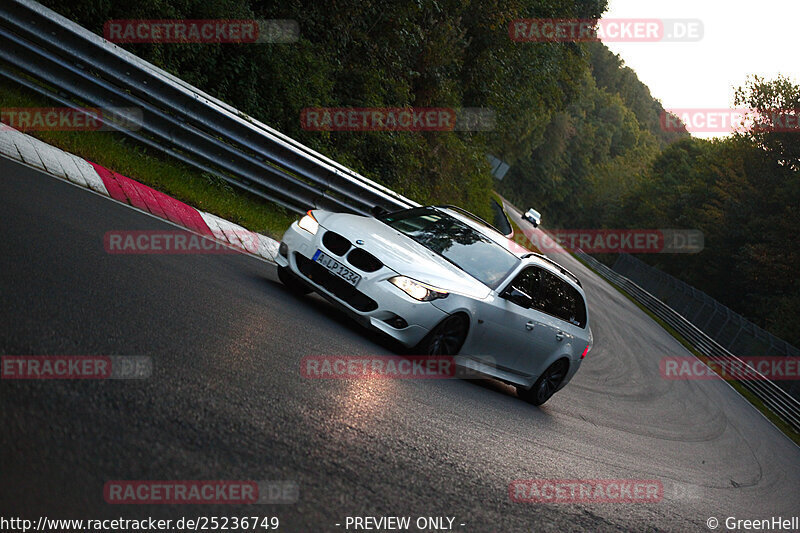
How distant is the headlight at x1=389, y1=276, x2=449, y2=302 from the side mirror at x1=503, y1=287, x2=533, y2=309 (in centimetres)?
128

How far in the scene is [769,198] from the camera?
51.4 m

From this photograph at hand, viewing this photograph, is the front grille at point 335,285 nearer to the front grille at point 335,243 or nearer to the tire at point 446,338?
the front grille at point 335,243

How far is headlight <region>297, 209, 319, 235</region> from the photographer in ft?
26.7

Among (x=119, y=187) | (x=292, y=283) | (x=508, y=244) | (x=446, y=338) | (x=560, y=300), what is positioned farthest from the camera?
(x=560, y=300)

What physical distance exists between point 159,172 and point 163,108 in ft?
3.63

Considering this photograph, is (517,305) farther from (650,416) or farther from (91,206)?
(650,416)

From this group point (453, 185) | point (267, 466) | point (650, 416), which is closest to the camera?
point (267, 466)

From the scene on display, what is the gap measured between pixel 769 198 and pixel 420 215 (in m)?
48.4

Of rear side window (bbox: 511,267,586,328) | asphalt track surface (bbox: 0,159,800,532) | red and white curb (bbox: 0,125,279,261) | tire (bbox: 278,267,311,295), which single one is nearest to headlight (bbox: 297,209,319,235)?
tire (bbox: 278,267,311,295)

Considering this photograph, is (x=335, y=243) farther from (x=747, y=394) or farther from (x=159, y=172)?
(x=747, y=394)

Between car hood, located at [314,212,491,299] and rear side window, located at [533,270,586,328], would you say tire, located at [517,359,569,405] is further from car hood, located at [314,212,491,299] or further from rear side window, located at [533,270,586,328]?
car hood, located at [314,212,491,299]

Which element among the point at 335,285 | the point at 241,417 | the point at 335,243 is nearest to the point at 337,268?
the point at 335,285

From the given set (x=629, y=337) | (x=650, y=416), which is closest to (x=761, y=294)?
(x=629, y=337)

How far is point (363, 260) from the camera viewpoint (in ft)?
25.2
